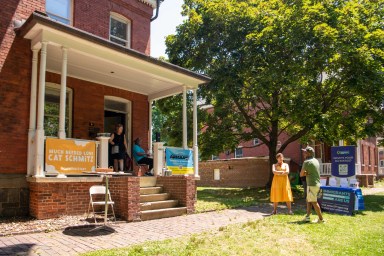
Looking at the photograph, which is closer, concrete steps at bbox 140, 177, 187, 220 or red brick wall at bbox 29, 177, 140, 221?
red brick wall at bbox 29, 177, 140, 221

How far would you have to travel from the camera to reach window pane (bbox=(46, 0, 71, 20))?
11734mm

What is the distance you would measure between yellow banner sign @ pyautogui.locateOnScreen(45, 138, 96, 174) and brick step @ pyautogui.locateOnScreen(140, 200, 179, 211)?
5.91ft

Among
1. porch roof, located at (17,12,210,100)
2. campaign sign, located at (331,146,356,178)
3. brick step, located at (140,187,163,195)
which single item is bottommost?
brick step, located at (140,187,163,195)

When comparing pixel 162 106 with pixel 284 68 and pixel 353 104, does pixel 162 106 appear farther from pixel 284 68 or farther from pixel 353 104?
pixel 353 104

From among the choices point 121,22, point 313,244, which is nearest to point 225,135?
point 121,22

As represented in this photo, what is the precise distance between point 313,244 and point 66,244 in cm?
447

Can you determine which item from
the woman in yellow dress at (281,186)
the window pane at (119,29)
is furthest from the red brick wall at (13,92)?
the woman in yellow dress at (281,186)

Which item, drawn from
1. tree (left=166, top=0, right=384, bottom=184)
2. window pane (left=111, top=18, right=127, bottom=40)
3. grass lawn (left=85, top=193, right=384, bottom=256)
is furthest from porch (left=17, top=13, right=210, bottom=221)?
tree (left=166, top=0, right=384, bottom=184)

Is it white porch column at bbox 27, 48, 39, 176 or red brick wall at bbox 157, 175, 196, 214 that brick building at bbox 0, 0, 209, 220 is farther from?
red brick wall at bbox 157, 175, 196, 214

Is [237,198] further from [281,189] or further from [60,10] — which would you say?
[60,10]

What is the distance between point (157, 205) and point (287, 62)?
958 centimetres

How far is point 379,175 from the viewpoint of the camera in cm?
3944

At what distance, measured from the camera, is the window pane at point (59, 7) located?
1173cm

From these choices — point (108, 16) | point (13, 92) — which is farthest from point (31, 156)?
point (108, 16)
